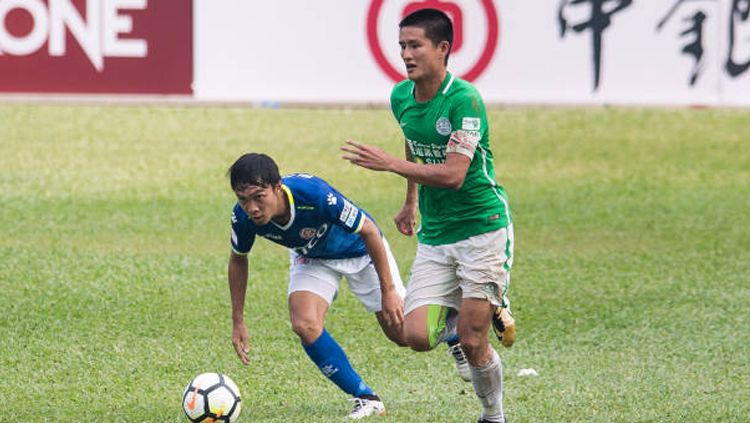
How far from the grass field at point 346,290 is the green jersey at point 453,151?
1.11 meters

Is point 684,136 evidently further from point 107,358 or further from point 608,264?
point 107,358

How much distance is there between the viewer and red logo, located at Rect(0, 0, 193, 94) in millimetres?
17359

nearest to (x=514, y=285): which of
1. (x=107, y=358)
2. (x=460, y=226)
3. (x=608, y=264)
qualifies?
(x=608, y=264)

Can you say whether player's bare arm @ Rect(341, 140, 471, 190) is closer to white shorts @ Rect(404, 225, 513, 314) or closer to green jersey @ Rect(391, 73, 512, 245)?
green jersey @ Rect(391, 73, 512, 245)

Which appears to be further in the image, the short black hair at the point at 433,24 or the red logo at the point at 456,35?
the red logo at the point at 456,35

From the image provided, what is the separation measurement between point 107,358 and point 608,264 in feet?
15.7

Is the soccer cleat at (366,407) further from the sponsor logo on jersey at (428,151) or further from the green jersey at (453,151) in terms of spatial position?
the sponsor logo on jersey at (428,151)

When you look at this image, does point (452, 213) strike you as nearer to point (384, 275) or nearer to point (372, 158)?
point (384, 275)

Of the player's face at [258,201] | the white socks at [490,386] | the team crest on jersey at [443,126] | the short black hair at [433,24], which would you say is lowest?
the white socks at [490,386]

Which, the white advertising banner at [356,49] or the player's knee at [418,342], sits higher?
the white advertising banner at [356,49]

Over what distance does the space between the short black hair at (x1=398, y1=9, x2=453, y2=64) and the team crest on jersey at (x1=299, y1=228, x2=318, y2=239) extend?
1184 millimetres

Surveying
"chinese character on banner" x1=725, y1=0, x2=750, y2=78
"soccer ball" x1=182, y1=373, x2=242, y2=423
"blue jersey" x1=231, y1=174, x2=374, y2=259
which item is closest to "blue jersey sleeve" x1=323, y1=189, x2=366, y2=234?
"blue jersey" x1=231, y1=174, x2=374, y2=259

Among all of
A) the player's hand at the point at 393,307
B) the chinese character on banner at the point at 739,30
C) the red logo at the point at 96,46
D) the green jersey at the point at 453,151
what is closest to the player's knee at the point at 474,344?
the player's hand at the point at 393,307

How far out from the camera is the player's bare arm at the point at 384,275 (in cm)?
766
